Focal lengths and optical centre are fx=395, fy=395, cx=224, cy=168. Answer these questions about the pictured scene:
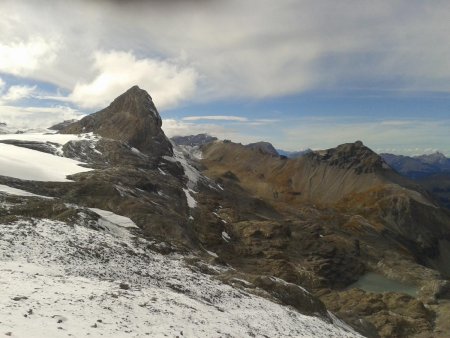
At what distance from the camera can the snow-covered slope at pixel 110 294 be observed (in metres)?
16.9

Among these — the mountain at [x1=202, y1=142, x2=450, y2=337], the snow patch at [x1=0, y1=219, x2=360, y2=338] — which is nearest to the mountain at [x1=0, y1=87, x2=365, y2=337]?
the snow patch at [x1=0, y1=219, x2=360, y2=338]

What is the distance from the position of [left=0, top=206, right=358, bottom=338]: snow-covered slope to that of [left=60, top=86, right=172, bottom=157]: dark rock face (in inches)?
3676

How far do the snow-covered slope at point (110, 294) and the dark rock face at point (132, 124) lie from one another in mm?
93378

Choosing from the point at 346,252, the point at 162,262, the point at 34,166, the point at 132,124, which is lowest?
the point at 346,252

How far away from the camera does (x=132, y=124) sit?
448 feet

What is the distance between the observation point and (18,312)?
51.5 ft

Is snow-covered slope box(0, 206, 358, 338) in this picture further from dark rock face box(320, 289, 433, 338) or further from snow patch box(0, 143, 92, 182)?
snow patch box(0, 143, 92, 182)

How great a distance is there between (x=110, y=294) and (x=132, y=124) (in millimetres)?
119926

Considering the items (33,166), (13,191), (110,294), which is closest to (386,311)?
(110,294)

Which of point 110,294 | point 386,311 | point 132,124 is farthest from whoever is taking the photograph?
point 132,124

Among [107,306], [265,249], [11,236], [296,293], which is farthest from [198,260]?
[265,249]

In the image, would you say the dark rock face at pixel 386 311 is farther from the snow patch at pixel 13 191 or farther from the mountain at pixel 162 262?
the snow patch at pixel 13 191

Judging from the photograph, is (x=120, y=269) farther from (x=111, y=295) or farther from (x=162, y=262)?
(x=111, y=295)

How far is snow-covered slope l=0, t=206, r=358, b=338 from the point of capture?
1686 cm
